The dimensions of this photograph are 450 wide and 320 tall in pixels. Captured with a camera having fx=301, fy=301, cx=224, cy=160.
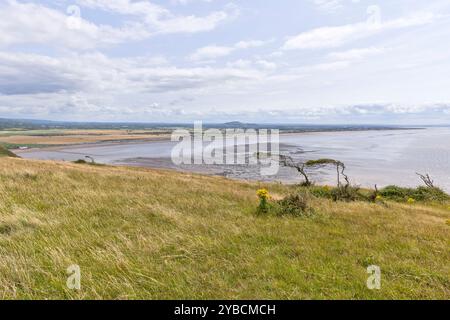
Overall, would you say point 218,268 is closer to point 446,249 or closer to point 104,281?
point 104,281

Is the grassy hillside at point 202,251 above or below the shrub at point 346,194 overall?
above

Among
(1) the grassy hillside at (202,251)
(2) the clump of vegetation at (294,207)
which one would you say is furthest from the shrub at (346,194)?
(2) the clump of vegetation at (294,207)

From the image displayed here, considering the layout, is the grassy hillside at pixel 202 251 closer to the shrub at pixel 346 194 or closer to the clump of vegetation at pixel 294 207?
the clump of vegetation at pixel 294 207

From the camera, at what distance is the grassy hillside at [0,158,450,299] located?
4.31 meters

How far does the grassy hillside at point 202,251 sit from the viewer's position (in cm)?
431

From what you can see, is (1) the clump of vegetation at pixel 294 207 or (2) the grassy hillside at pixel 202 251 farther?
(1) the clump of vegetation at pixel 294 207

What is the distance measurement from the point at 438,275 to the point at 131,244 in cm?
535

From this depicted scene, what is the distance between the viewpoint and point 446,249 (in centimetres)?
646

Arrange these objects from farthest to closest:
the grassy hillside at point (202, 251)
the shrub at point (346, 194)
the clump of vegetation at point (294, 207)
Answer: the shrub at point (346, 194) → the clump of vegetation at point (294, 207) → the grassy hillside at point (202, 251)

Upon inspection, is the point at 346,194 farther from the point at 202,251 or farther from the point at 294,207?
the point at 202,251

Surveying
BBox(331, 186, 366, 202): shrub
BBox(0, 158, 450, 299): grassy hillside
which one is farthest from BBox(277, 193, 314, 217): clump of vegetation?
BBox(331, 186, 366, 202): shrub

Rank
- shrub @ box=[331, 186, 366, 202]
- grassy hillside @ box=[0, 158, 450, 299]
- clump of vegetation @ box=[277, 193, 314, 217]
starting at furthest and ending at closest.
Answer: shrub @ box=[331, 186, 366, 202] → clump of vegetation @ box=[277, 193, 314, 217] → grassy hillside @ box=[0, 158, 450, 299]

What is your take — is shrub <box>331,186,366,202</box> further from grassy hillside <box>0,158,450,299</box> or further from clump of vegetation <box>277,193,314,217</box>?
clump of vegetation <box>277,193,314,217</box>

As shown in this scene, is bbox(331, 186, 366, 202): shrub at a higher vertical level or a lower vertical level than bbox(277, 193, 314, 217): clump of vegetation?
lower
